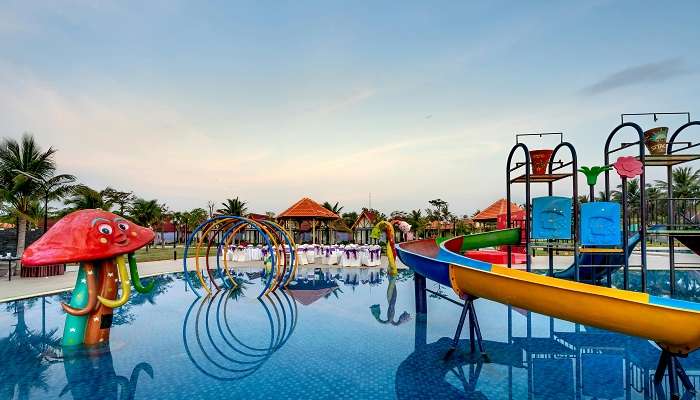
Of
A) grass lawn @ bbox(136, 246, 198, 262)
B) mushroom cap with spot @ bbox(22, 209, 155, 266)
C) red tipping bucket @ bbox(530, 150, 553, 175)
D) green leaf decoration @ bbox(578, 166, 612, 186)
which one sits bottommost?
grass lawn @ bbox(136, 246, 198, 262)

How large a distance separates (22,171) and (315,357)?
20.4 meters

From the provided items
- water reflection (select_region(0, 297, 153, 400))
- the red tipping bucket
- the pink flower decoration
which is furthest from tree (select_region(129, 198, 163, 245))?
the pink flower decoration

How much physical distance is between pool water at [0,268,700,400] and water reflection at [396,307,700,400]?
19 millimetres

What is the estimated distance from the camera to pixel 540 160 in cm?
1004

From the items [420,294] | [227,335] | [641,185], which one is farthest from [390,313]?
[641,185]

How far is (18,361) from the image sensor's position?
6453mm

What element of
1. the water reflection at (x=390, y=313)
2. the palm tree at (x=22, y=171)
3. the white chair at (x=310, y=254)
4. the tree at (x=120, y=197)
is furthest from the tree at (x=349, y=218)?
the water reflection at (x=390, y=313)

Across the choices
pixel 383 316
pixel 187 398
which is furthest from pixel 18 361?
pixel 383 316

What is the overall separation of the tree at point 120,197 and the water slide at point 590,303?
4460 centimetres

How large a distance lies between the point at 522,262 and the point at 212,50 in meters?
18.4

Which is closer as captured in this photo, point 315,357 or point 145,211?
point 315,357

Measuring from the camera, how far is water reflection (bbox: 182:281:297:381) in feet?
20.7

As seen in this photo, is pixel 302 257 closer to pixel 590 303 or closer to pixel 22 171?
pixel 22 171

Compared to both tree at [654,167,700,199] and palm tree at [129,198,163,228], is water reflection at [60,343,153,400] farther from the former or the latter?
tree at [654,167,700,199]
